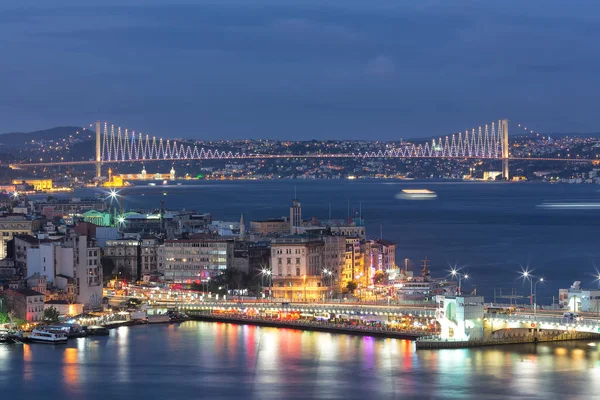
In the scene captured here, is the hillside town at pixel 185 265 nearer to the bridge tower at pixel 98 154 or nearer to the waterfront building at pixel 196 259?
the waterfront building at pixel 196 259

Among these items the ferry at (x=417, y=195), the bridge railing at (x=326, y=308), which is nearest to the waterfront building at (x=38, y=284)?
the bridge railing at (x=326, y=308)

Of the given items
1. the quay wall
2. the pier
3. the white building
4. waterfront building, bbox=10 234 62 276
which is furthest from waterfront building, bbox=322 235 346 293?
the quay wall

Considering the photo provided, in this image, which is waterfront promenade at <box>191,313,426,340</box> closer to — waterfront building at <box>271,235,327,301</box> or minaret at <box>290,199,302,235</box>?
waterfront building at <box>271,235,327,301</box>

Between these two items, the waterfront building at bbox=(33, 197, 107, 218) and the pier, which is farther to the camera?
the waterfront building at bbox=(33, 197, 107, 218)

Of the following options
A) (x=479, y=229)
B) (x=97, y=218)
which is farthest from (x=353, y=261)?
(x=479, y=229)

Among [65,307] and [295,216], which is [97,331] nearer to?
[65,307]

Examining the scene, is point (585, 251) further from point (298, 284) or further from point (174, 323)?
point (174, 323)
